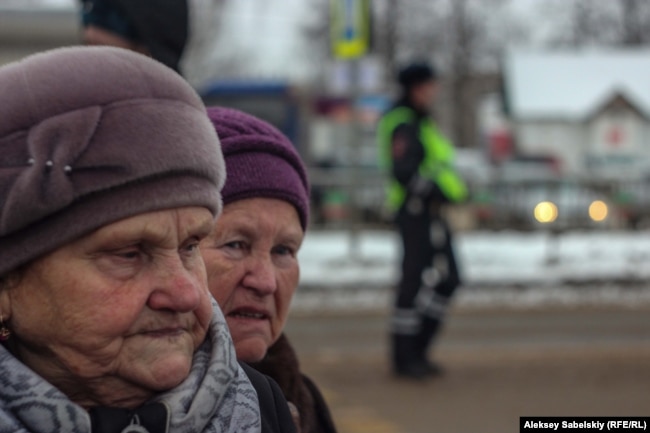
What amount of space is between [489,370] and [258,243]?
6771 mm

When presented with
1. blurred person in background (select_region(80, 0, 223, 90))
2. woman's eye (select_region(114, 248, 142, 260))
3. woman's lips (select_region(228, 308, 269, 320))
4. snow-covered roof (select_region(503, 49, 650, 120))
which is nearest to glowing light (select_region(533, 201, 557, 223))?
blurred person in background (select_region(80, 0, 223, 90))

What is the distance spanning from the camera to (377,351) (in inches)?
388

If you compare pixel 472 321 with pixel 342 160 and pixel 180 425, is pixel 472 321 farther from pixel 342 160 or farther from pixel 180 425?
pixel 342 160

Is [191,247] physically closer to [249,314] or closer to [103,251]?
[103,251]

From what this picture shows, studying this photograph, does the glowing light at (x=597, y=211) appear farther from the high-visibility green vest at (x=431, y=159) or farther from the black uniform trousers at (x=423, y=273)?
the black uniform trousers at (x=423, y=273)

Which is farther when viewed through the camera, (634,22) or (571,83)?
(634,22)

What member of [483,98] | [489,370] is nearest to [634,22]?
[483,98]

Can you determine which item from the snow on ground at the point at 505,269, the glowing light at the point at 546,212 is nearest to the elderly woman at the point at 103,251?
the snow on ground at the point at 505,269

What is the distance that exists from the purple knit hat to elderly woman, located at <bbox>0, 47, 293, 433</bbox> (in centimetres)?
61

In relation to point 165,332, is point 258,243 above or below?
below

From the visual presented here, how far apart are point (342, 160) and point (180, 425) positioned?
91.6 feet

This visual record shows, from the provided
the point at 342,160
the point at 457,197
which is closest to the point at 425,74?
the point at 457,197

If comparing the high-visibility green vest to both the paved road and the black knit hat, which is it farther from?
the paved road

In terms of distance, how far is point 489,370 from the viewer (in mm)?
8883
